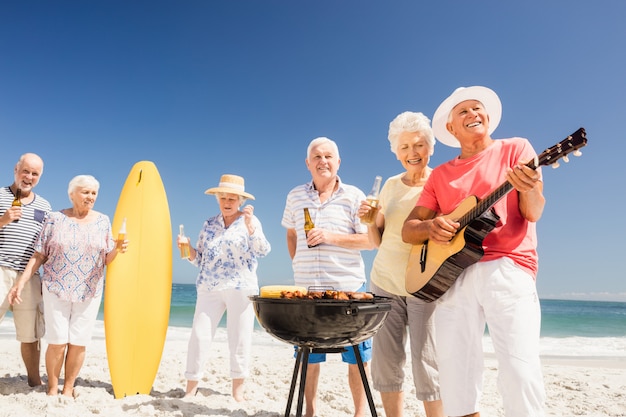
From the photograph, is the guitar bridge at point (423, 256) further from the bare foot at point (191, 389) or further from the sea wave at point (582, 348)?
the sea wave at point (582, 348)

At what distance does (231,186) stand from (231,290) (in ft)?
3.14

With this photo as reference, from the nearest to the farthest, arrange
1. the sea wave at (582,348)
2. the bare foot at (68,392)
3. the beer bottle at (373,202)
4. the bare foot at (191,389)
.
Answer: the beer bottle at (373,202) < the bare foot at (68,392) < the bare foot at (191,389) < the sea wave at (582,348)

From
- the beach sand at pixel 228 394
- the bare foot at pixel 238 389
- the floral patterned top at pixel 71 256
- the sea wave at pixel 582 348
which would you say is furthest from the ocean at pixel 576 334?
the floral patterned top at pixel 71 256

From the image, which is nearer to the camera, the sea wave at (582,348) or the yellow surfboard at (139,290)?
the yellow surfboard at (139,290)

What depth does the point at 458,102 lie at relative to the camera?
97.3 inches

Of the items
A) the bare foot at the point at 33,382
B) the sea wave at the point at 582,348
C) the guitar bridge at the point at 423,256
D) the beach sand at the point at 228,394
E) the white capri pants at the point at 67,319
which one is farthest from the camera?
the sea wave at the point at 582,348

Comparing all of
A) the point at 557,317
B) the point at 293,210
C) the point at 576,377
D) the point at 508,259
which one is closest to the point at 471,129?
the point at 508,259

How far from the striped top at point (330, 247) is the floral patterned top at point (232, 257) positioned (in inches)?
22.4

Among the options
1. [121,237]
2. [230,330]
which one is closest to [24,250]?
[121,237]

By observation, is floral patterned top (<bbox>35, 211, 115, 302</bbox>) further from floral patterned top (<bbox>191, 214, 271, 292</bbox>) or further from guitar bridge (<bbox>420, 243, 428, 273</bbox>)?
guitar bridge (<bbox>420, 243, 428, 273</bbox>)

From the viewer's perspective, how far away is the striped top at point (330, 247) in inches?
124

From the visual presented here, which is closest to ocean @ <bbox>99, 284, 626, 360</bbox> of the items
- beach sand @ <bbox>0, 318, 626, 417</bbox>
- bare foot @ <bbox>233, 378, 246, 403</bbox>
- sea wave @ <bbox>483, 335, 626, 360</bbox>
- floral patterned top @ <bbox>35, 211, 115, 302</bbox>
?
sea wave @ <bbox>483, 335, 626, 360</bbox>

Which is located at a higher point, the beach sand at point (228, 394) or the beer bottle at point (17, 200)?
the beer bottle at point (17, 200)

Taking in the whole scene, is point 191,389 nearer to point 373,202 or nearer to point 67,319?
point 67,319
